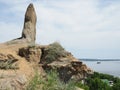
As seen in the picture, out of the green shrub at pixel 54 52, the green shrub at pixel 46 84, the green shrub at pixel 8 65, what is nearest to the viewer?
the green shrub at pixel 46 84

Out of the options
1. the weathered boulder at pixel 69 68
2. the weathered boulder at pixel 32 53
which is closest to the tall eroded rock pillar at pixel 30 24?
the weathered boulder at pixel 32 53

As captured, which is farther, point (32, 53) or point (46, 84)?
point (32, 53)

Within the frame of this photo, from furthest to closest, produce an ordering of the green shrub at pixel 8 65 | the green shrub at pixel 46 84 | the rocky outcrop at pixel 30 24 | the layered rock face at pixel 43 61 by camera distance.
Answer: the rocky outcrop at pixel 30 24
the layered rock face at pixel 43 61
the green shrub at pixel 8 65
the green shrub at pixel 46 84

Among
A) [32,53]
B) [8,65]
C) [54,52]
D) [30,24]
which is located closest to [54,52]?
[54,52]

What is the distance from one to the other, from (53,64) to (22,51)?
156cm

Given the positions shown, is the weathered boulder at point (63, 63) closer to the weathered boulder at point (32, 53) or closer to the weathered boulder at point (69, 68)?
the weathered boulder at point (69, 68)

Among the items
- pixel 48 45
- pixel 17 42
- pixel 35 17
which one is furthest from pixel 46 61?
pixel 35 17

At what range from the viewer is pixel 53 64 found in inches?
617

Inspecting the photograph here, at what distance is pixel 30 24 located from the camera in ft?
73.1

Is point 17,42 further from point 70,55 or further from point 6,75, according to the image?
point 6,75

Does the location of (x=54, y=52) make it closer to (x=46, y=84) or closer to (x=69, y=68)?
(x=69, y=68)

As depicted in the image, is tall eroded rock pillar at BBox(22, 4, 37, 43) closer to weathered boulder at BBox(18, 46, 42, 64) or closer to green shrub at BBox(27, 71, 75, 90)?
weathered boulder at BBox(18, 46, 42, 64)

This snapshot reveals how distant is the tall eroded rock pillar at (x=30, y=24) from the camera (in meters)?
21.8

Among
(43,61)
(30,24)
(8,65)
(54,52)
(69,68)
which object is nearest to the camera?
(8,65)
